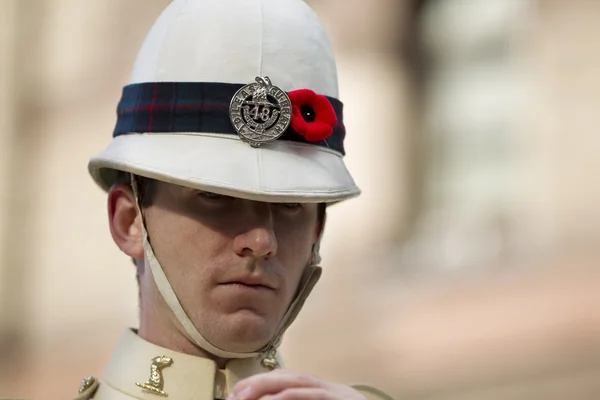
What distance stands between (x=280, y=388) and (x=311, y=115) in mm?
520

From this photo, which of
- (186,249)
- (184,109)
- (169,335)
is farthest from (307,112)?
(169,335)

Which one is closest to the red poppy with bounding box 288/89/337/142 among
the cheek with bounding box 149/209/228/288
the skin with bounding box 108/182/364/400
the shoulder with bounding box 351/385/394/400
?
the skin with bounding box 108/182/364/400

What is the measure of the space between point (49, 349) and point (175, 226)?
414 centimetres

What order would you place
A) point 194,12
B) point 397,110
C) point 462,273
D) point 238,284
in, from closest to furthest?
1. point 238,284
2. point 194,12
3. point 462,273
4. point 397,110

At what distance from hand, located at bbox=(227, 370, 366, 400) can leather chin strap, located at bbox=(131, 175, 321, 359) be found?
0.71 ft

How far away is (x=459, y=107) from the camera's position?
6410 millimetres

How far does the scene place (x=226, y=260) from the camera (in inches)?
79.9

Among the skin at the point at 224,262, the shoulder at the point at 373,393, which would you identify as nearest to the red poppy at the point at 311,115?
the skin at the point at 224,262

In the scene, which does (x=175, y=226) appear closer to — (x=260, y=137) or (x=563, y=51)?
(x=260, y=137)

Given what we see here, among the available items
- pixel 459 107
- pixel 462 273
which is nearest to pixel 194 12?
pixel 462 273

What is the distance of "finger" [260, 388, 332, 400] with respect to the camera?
1.84m

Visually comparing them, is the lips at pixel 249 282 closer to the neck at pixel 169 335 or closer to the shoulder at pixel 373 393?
the neck at pixel 169 335

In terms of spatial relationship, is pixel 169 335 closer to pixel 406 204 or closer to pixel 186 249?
pixel 186 249

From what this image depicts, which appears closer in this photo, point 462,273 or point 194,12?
point 194,12
